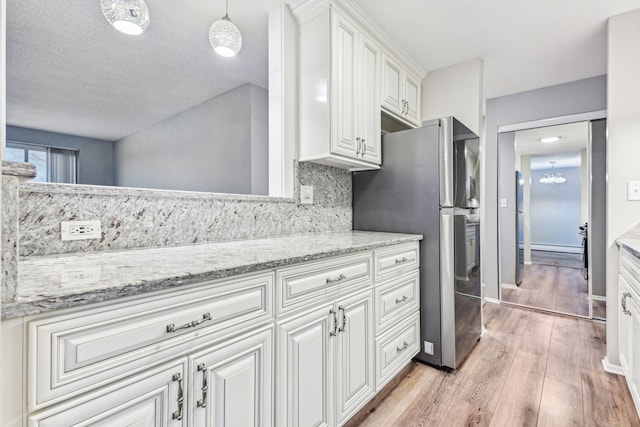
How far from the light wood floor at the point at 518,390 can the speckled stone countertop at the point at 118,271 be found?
3.24 feet

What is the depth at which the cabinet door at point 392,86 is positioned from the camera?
2.29 meters

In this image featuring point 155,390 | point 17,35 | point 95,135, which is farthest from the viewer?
point 95,135

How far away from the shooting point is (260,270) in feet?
3.29

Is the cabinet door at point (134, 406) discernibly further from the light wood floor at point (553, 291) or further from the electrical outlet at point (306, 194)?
the light wood floor at point (553, 291)

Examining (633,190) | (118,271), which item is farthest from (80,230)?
(633,190)

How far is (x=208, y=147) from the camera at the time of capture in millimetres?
3756

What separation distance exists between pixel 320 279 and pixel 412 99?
209 centimetres

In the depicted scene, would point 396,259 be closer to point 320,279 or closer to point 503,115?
point 320,279

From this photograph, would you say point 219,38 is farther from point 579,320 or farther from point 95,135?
point 95,135

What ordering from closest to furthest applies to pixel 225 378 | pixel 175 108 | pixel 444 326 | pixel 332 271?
pixel 225 378 → pixel 332 271 → pixel 444 326 → pixel 175 108

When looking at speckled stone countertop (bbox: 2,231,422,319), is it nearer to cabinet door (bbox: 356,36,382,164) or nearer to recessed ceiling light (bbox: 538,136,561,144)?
cabinet door (bbox: 356,36,382,164)

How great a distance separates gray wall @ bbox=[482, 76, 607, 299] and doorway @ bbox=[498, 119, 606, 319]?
0.36 ft

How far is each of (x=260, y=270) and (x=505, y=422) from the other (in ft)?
4.78

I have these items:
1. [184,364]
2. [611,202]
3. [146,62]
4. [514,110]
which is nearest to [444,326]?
[611,202]
